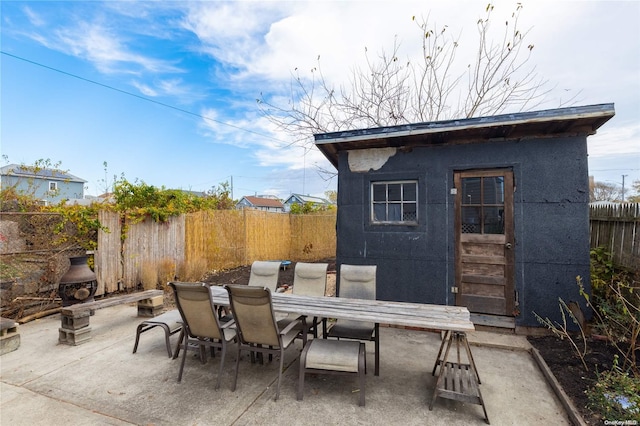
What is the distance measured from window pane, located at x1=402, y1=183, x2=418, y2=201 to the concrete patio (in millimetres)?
2140

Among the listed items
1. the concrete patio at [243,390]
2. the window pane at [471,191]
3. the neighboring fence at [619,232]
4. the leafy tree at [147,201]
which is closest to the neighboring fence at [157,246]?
the leafy tree at [147,201]

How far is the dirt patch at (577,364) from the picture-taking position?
7.56ft

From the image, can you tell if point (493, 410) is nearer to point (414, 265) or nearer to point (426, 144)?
point (414, 265)

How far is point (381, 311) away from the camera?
2.84 metres

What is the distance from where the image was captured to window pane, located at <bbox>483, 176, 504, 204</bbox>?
406 centimetres

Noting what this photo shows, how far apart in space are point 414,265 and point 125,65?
Answer: 1049 cm

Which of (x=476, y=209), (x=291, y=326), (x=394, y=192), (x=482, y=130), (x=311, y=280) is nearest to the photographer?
(x=291, y=326)

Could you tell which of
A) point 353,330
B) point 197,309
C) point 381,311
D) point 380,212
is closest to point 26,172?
point 197,309

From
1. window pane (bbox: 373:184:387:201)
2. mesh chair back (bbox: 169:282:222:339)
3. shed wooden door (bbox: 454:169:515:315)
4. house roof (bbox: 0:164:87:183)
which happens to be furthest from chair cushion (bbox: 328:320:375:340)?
house roof (bbox: 0:164:87:183)

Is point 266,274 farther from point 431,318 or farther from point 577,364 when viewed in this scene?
point 577,364

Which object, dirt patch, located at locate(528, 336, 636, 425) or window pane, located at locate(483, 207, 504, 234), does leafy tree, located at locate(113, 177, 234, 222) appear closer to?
window pane, located at locate(483, 207, 504, 234)

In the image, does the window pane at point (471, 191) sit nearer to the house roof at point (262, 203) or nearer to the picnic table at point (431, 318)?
the picnic table at point (431, 318)

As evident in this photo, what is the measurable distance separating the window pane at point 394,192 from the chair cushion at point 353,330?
2.12 m

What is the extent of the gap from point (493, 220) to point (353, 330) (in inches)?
105
